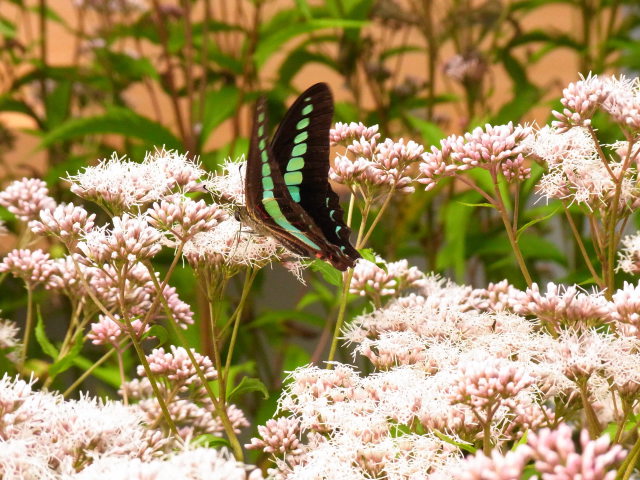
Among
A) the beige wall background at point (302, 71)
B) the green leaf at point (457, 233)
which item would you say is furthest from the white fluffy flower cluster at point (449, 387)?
the beige wall background at point (302, 71)

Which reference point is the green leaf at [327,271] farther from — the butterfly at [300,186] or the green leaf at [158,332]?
the green leaf at [158,332]

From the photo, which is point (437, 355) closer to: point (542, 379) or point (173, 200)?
point (542, 379)

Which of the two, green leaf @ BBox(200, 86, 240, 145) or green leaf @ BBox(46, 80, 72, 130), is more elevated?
green leaf @ BBox(46, 80, 72, 130)

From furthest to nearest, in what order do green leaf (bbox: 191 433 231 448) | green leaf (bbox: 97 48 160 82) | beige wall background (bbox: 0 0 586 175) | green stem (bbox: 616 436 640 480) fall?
beige wall background (bbox: 0 0 586 175) → green leaf (bbox: 97 48 160 82) → green leaf (bbox: 191 433 231 448) → green stem (bbox: 616 436 640 480)

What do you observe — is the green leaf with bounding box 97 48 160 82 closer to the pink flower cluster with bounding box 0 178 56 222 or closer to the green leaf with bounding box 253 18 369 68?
the green leaf with bounding box 253 18 369 68

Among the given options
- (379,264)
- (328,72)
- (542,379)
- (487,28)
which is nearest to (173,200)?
(379,264)

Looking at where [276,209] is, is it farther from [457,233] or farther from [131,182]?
[457,233]

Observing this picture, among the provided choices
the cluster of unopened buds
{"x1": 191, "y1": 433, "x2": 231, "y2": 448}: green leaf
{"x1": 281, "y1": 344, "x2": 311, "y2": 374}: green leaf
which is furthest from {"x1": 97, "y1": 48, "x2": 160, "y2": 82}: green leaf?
{"x1": 191, "y1": 433, "x2": 231, "y2": 448}: green leaf

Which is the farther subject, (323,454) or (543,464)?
(323,454)
